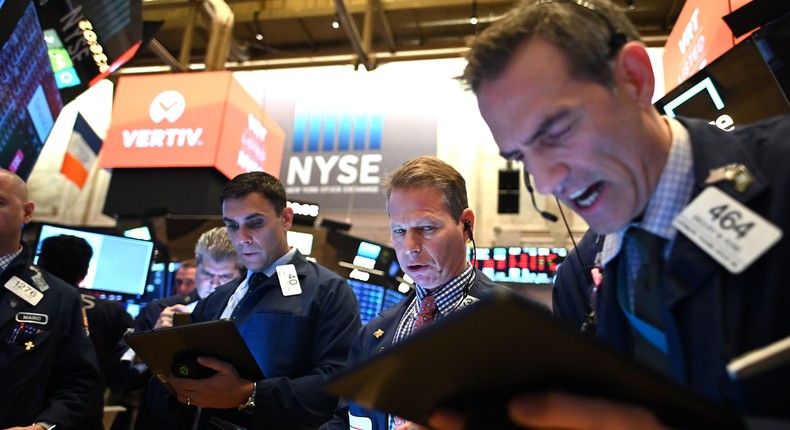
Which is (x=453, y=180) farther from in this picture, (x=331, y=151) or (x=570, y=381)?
(x=331, y=151)

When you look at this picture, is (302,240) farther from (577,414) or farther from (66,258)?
(577,414)

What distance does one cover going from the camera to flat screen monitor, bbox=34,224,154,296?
4.34 meters

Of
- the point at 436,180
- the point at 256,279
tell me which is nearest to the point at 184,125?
the point at 256,279

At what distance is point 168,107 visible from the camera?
6996mm

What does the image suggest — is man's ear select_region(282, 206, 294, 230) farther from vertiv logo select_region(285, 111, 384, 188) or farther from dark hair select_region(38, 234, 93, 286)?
vertiv logo select_region(285, 111, 384, 188)

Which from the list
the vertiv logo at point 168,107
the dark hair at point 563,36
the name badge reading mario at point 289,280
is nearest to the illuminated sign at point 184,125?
the vertiv logo at point 168,107

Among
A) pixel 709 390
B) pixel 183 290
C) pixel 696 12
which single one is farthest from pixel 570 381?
pixel 183 290

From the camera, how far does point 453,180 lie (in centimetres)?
203

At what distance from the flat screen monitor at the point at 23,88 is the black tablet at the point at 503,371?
11.6 feet

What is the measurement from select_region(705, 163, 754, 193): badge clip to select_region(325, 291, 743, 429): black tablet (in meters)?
0.44

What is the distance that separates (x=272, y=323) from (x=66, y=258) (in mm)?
1982

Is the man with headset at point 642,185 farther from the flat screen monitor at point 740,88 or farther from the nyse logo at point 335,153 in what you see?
the nyse logo at point 335,153

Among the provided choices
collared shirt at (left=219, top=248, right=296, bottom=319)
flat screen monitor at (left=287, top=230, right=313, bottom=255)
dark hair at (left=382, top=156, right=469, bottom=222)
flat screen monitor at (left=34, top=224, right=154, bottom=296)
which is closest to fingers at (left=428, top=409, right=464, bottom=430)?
dark hair at (left=382, top=156, right=469, bottom=222)

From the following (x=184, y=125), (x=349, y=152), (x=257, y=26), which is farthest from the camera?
(x=257, y=26)
